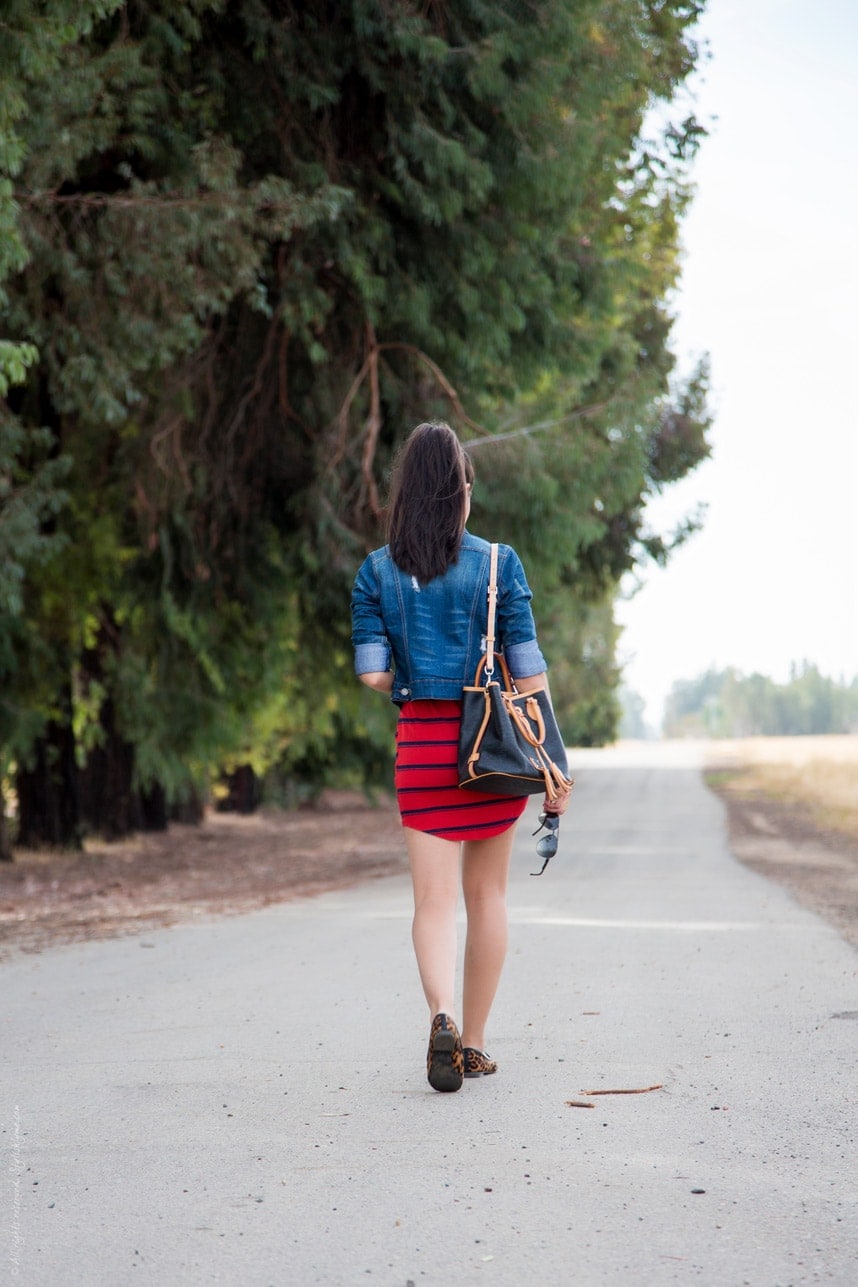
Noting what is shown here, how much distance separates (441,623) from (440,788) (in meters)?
0.56

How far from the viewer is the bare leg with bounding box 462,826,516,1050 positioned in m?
5.03

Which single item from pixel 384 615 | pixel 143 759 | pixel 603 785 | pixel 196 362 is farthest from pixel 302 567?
pixel 603 785

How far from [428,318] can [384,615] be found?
29.7 feet

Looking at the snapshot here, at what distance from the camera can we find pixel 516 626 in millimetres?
4949

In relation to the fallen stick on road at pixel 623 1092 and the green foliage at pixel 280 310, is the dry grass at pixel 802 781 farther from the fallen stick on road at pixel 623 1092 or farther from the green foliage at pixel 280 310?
the fallen stick on road at pixel 623 1092

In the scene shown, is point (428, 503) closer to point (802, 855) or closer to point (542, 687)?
point (542, 687)

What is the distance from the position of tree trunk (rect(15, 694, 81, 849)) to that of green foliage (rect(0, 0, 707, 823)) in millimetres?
458

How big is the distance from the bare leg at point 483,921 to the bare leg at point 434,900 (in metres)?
0.13

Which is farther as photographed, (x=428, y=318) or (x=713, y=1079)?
(x=428, y=318)

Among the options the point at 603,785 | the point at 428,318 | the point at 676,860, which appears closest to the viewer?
the point at 428,318

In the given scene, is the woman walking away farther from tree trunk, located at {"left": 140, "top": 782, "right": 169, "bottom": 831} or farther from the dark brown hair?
tree trunk, located at {"left": 140, "top": 782, "right": 169, "bottom": 831}

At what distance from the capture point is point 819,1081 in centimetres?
495

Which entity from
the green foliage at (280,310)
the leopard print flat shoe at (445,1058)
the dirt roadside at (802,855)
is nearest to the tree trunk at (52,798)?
the green foliage at (280,310)

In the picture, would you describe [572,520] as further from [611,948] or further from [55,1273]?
[55,1273]
